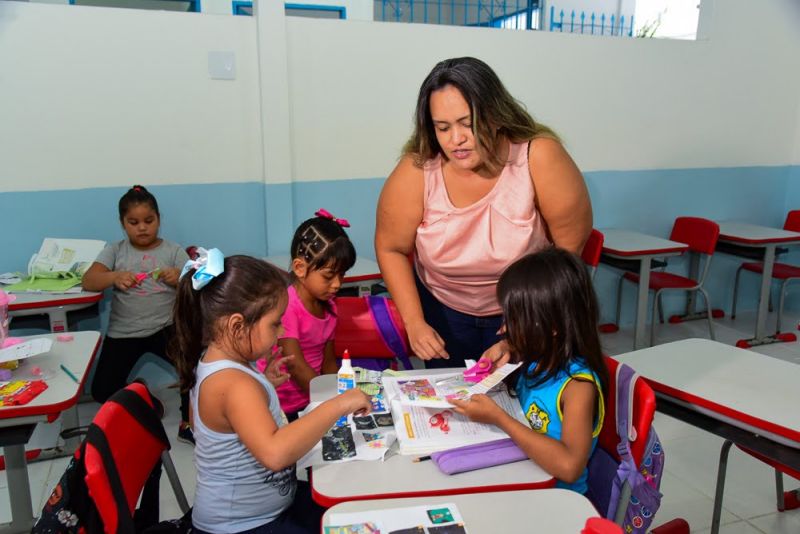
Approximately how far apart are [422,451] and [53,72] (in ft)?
9.20

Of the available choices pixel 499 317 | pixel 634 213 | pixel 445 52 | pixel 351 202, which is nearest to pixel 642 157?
pixel 634 213

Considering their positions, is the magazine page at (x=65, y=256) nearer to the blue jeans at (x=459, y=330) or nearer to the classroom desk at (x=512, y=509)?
the blue jeans at (x=459, y=330)

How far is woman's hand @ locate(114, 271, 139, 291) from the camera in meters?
2.87

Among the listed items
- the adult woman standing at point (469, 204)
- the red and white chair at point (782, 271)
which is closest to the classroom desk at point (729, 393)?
the adult woman standing at point (469, 204)

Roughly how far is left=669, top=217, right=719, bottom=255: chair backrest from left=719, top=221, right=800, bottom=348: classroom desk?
0.57 ft

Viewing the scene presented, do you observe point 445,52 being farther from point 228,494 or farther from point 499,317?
point 228,494

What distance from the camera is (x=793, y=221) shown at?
4621mm

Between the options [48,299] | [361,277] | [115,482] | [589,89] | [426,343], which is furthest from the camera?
[589,89]

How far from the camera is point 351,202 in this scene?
12.3 ft

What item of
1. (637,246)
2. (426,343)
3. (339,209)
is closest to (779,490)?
(426,343)

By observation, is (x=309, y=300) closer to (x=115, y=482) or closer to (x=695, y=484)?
(x=115, y=482)

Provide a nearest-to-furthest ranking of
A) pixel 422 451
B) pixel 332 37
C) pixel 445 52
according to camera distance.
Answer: pixel 422 451 → pixel 332 37 → pixel 445 52

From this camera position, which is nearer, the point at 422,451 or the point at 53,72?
the point at 422,451

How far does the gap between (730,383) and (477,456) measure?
0.84 m
